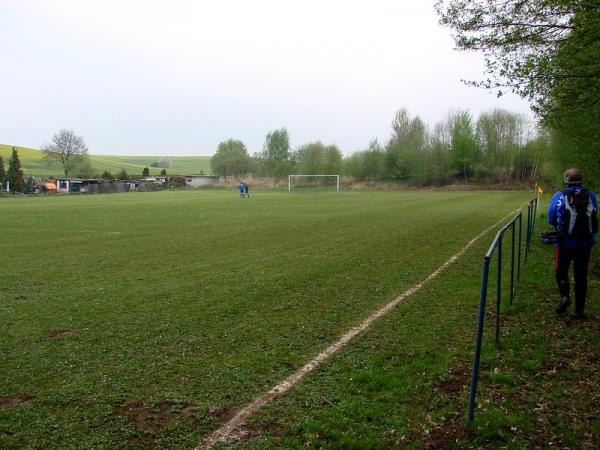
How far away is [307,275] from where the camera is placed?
31.4ft

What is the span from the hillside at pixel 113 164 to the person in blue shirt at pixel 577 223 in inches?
4139

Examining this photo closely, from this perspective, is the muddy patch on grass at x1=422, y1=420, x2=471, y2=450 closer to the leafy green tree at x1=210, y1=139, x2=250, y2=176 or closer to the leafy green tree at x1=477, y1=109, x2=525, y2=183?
the leafy green tree at x1=477, y1=109, x2=525, y2=183

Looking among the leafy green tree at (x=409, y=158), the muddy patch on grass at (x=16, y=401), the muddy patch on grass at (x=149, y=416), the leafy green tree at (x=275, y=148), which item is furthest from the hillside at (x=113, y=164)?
the muddy patch on grass at (x=149, y=416)

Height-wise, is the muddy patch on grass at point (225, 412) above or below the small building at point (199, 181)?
below

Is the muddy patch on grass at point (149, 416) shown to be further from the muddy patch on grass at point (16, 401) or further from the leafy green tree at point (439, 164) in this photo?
the leafy green tree at point (439, 164)

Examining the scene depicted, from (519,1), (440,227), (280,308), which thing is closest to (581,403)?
(280,308)

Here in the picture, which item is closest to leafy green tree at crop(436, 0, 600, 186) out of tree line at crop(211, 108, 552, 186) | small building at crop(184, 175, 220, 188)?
tree line at crop(211, 108, 552, 186)

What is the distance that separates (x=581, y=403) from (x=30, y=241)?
16.0 metres

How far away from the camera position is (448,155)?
3110 inches

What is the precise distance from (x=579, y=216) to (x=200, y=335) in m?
5.16

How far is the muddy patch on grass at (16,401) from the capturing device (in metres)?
4.07

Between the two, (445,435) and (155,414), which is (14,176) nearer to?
(155,414)

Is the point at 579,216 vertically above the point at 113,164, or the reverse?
the point at 113,164

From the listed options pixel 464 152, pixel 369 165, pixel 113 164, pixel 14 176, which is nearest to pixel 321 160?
pixel 369 165
